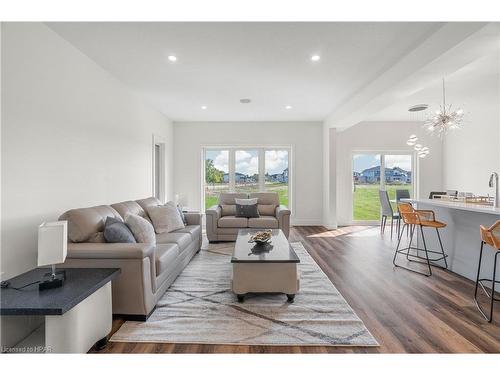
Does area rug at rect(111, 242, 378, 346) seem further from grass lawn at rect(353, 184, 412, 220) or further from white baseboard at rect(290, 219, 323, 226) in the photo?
grass lawn at rect(353, 184, 412, 220)

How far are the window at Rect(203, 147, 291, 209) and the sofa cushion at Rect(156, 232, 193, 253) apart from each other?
11.2 feet

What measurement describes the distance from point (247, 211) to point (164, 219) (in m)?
1.84

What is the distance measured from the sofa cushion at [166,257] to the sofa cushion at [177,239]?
0.57ft

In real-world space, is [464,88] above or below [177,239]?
above

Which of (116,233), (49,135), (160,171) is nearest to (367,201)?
(160,171)

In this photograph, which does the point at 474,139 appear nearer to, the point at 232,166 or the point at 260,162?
the point at 260,162

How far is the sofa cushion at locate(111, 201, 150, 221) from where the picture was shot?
336cm

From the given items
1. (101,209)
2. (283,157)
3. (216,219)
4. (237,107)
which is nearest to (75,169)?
(101,209)

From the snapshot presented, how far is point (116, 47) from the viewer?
2.98m

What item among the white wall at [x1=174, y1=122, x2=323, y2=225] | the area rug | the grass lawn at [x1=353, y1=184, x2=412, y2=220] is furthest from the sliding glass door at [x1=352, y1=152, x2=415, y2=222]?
the area rug

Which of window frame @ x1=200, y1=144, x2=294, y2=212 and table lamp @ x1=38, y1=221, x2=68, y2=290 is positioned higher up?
window frame @ x1=200, y1=144, x2=294, y2=212

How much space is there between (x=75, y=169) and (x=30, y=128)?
2.39 feet

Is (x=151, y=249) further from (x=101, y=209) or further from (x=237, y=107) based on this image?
(x=237, y=107)

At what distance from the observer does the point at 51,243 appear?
1826mm
